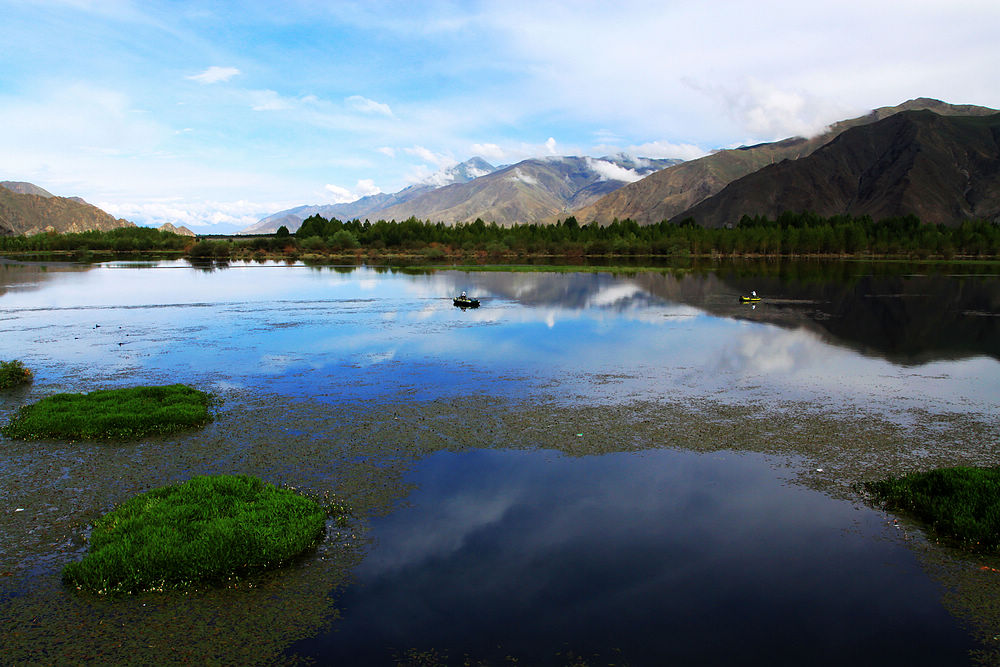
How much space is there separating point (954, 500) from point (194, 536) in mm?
16444

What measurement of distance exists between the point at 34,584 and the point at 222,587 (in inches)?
134

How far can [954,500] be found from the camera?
14039 millimetres

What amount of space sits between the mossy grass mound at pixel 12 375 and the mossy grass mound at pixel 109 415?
5.23 meters

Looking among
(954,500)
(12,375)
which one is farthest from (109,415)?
(954,500)

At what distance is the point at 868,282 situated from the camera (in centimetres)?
8519

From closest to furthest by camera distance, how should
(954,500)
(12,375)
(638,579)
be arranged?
1. (638,579)
2. (954,500)
3. (12,375)

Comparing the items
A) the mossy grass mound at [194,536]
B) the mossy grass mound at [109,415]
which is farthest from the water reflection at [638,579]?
Answer: the mossy grass mound at [109,415]

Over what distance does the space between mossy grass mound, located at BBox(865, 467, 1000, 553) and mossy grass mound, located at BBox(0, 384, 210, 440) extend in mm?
20334

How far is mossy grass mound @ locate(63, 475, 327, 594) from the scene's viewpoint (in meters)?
11.2

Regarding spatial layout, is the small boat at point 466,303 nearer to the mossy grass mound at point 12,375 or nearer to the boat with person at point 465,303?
the boat with person at point 465,303

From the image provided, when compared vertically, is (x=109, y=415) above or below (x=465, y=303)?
below

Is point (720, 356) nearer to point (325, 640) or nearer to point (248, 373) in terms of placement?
point (248, 373)

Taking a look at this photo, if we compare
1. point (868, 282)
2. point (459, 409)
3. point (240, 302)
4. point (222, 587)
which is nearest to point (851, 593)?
point (222, 587)

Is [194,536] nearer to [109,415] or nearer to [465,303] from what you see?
[109,415]
